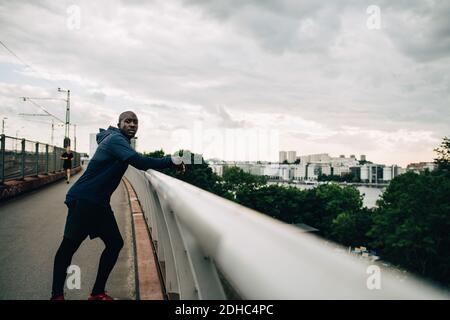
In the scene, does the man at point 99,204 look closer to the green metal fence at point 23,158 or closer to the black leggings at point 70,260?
the black leggings at point 70,260

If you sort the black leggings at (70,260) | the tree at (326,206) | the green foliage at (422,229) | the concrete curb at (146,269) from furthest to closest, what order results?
the tree at (326,206) < the green foliage at (422,229) < the concrete curb at (146,269) < the black leggings at (70,260)

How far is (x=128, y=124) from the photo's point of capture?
3400 millimetres

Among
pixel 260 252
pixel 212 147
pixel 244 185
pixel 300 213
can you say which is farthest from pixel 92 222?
pixel 244 185

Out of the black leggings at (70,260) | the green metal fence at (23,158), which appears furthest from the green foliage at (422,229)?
the black leggings at (70,260)

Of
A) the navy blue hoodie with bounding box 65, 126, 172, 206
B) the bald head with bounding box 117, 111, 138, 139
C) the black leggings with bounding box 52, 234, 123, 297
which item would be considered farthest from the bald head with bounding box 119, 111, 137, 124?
the black leggings with bounding box 52, 234, 123, 297

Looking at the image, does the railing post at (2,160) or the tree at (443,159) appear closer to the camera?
the railing post at (2,160)

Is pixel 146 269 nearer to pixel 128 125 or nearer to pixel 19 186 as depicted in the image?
pixel 128 125

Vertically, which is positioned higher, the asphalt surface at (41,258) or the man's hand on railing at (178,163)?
the man's hand on railing at (178,163)

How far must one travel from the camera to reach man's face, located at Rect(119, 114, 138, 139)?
3398 millimetres

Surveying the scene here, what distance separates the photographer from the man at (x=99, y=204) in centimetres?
309

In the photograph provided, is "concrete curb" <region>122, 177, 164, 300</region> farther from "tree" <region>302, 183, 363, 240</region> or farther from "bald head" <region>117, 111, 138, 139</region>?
"tree" <region>302, 183, 363, 240</region>

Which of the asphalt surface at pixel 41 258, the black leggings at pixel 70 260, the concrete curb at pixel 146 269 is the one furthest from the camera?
the asphalt surface at pixel 41 258

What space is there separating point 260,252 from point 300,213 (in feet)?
273
